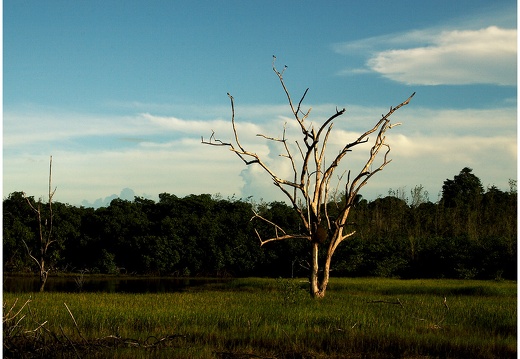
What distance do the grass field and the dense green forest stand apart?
1290 cm

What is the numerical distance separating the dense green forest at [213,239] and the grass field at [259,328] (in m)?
12.9

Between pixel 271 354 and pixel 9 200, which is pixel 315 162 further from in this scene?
pixel 9 200

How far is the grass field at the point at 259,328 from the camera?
830 cm

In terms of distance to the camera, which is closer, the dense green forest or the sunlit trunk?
the sunlit trunk

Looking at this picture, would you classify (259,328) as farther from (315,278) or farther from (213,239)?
(213,239)

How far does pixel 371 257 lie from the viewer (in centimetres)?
2800

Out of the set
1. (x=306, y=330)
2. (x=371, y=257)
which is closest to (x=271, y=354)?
(x=306, y=330)

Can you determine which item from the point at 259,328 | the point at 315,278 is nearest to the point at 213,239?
the point at 315,278

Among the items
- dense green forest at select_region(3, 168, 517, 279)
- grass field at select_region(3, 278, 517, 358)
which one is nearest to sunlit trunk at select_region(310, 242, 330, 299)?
grass field at select_region(3, 278, 517, 358)

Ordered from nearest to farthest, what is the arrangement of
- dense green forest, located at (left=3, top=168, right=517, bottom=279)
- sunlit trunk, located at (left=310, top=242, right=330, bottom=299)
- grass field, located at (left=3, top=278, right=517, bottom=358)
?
grass field, located at (left=3, top=278, right=517, bottom=358) → sunlit trunk, located at (left=310, top=242, right=330, bottom=299) → dense green forest, located at (left=3, top=168, right=517, bottom=279)

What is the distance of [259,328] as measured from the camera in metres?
10.1

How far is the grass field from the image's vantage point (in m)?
8.30

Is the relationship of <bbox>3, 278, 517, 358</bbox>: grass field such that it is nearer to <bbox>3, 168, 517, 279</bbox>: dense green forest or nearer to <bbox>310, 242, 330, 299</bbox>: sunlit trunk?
<bbox>310, 242, 330, 299</bbox>: sunlit trunk

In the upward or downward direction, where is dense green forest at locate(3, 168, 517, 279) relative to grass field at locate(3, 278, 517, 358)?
upward
